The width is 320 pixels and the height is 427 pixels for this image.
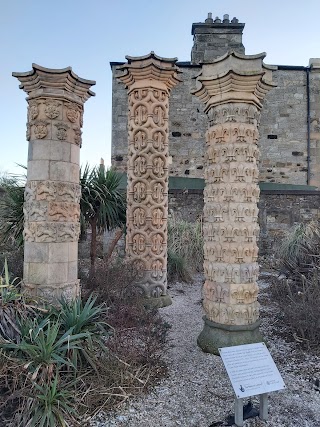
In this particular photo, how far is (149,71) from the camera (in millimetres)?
5523

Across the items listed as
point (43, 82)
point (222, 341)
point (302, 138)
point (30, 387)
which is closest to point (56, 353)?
point (30, 387)

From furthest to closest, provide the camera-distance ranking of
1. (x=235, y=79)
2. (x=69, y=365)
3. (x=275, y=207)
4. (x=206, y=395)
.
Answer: (x=275, y=207), (x=235, y=79), (x=206, y=395), (x=69, y=365)

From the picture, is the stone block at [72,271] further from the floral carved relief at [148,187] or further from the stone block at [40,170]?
the floral carved relief at [148,187]

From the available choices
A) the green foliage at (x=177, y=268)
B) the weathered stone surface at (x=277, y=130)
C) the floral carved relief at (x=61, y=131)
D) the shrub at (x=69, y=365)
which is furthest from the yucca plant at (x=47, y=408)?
the weathered stone surface at (x=277, y=130)

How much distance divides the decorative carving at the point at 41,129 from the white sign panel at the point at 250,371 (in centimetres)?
323

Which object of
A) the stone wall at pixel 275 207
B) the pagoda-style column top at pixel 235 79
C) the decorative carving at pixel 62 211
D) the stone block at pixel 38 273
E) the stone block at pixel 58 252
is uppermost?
the pagoda-style column top at pixel 235 79

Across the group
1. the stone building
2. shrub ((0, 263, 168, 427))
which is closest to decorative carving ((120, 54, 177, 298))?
shrub ((0, 263, 168, 427))

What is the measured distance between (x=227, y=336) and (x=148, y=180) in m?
2.83

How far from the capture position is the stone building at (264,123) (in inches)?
486

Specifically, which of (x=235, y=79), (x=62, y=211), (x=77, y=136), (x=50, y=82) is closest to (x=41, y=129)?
(x=77, y=136)

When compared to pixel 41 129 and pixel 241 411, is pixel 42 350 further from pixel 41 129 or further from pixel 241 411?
pixel 41 129

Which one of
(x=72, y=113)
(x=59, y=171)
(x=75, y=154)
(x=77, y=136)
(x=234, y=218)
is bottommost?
(x=234, y=218)

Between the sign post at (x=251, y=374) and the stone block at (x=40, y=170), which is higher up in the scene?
the stone block at (x=40, y=170)

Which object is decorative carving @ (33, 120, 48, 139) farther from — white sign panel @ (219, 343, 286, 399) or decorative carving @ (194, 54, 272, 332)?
white sign panel @ (219, 343, 286, 399)
